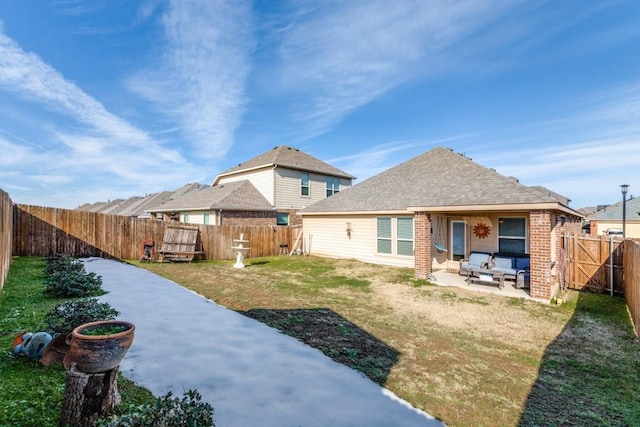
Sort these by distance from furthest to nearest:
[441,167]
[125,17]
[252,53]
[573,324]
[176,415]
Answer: [441,167]
[252,53]
[125,17]
[573,324]
[176,415]

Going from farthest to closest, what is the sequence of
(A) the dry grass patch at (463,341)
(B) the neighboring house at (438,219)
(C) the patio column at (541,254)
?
(B) the neighboring house at (438,219), (C) the patio column at (541,254), (A) the dry grass patch at (463,341)

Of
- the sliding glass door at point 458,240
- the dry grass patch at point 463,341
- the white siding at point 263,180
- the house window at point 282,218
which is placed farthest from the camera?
the house window at point 282,218

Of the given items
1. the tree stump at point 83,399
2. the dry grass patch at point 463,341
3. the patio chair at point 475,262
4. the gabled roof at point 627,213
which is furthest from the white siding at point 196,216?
the gabled roof at point 627,213

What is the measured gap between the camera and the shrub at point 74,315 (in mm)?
3475

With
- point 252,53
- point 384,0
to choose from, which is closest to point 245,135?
point 252,53

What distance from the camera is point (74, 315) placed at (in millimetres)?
3564

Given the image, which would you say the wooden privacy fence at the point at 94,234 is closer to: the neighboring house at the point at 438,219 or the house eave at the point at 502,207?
the neighboring house at the point at 438,219

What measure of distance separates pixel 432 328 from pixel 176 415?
5.22 metres

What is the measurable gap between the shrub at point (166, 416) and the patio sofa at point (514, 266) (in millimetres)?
9723

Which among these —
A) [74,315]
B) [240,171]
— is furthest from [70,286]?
[240,171]

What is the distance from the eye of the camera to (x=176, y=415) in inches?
76.4

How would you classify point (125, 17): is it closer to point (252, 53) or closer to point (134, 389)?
point (252, 53)

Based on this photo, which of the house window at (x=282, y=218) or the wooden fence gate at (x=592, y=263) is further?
the house window at (x=282, y=218)

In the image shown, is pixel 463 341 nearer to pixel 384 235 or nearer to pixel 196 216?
pixel 384 235
